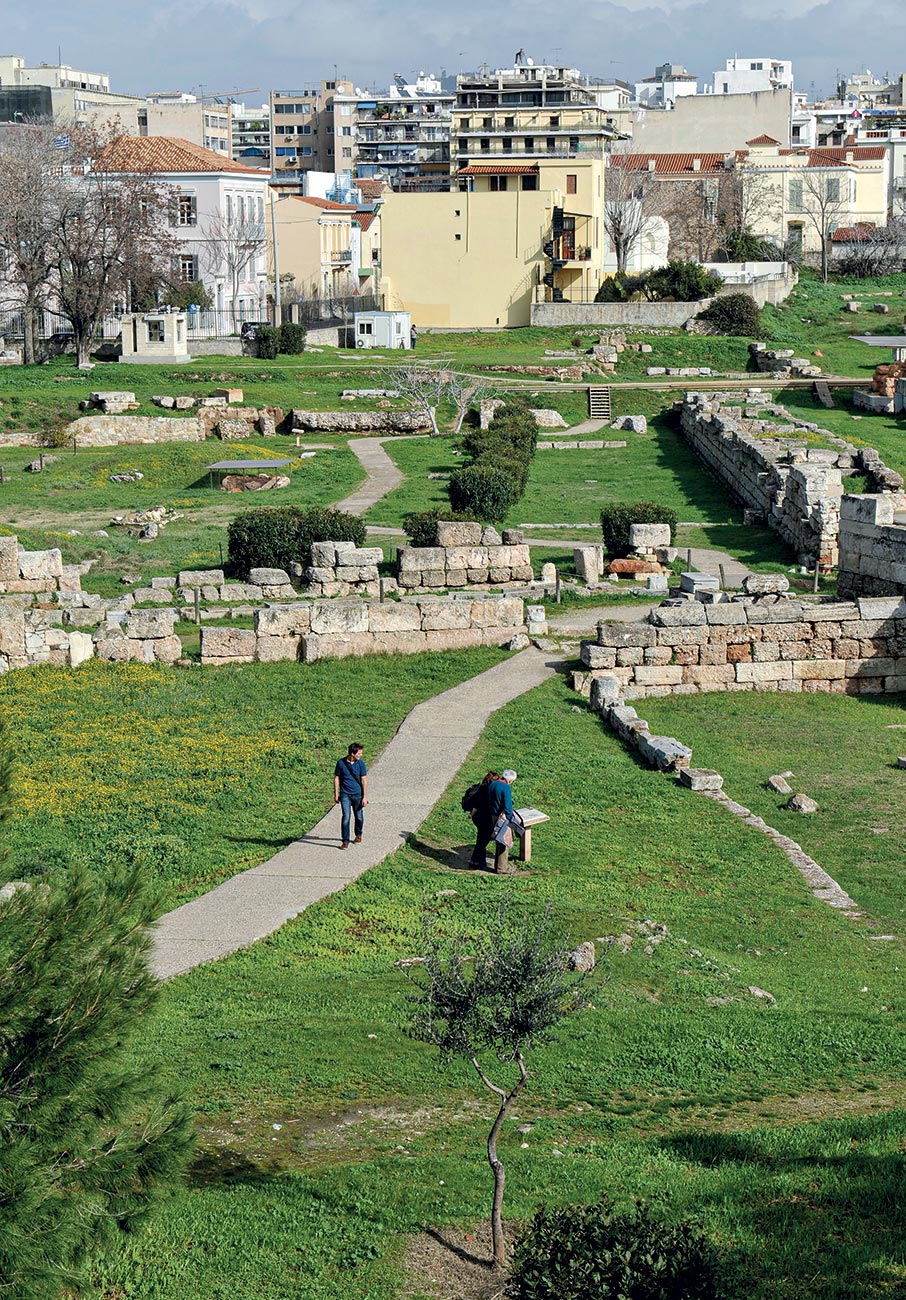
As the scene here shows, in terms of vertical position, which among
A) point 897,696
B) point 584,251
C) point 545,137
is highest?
point 545,137

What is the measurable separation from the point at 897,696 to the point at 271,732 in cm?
952

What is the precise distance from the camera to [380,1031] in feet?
39.8

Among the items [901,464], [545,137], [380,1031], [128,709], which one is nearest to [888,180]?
[545,137]

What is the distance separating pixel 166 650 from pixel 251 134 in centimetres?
14482

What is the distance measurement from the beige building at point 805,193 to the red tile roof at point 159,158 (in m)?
38.2

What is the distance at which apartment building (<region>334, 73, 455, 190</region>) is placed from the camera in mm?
137625

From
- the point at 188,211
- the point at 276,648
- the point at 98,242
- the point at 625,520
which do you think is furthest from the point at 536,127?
the point at 276,648

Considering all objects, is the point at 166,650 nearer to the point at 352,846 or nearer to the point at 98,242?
the point at 352,846

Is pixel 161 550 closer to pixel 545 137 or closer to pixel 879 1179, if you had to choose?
pixel 879 1179

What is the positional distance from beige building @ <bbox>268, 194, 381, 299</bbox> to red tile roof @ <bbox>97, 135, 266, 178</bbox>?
21.0 ft

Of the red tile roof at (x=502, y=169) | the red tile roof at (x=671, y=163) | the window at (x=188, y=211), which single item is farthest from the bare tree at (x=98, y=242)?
the red tile roof at (x=671, y=163)

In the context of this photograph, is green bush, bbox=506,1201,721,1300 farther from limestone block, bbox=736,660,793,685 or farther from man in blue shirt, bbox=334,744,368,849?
limestone block, bbox=736,660,793,685

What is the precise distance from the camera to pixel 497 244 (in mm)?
82312

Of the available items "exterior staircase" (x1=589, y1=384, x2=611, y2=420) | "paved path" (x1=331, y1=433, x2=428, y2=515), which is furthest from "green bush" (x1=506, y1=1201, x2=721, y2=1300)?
"exterior staircase" (x1=589, y1=384, x2=611, y2=420)
